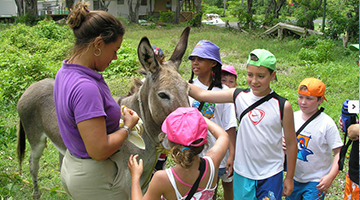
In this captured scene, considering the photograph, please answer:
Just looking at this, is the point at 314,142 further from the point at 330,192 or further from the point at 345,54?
the point at 345,54

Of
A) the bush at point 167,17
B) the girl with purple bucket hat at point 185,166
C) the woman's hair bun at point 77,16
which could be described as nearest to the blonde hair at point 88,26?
the woman's hair bun at point 77,16

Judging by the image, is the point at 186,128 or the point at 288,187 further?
the point at 288,187

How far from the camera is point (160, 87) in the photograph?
Answer: 9.27ft

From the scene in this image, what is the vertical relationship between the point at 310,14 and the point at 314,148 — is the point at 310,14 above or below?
above

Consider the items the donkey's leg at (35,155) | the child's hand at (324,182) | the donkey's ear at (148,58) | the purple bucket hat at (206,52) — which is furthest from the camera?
the donkey's leg at (35,155)

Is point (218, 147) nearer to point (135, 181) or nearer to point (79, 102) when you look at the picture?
point (135, 181)

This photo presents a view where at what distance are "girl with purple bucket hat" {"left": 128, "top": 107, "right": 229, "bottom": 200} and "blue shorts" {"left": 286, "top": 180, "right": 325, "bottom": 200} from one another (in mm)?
1538

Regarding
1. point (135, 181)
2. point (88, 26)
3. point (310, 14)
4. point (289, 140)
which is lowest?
point (135, 181)

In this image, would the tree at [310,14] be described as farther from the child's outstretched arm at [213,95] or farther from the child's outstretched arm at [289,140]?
the child's outstretched arm at [289,140]

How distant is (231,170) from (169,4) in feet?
128

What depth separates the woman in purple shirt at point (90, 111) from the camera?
6.41 ft

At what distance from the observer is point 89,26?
2117mm

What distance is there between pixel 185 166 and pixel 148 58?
1.33 m

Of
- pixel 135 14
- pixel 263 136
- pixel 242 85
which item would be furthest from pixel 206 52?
pixel 135 14
